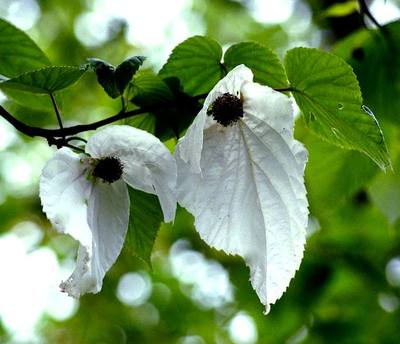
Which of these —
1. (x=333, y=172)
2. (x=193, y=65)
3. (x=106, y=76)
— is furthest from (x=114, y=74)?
(x=333, y=172)

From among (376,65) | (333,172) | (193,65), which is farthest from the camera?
(333,172)

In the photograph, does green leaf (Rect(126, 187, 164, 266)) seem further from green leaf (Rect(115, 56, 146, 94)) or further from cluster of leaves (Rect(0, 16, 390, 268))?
green leaf (Rect(115, 56, 146, 94))

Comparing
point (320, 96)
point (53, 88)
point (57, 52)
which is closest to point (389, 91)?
point (320, 96)

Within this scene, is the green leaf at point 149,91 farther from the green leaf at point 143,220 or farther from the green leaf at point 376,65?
the green leaf at point 376,65

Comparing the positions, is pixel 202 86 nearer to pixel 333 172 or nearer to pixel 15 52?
pixel 15 52

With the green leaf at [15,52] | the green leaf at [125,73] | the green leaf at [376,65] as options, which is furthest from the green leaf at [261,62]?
the green leaf at [376,65]

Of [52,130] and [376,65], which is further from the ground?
[52,130]

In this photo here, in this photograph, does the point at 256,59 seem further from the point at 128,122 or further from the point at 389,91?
the point at 389,91
